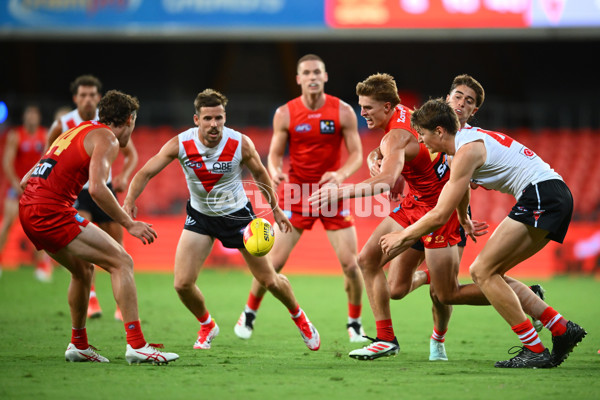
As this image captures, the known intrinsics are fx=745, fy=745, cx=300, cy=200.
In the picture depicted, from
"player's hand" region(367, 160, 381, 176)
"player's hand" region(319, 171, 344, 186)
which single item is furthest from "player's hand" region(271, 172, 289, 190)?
"player's hand" region(367, 160, 381, 176)

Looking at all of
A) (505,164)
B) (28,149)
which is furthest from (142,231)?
(28,149)

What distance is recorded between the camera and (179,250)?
7.43 m

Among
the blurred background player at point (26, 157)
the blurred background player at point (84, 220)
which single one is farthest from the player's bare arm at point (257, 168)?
the blurred background player at point (26, 157)

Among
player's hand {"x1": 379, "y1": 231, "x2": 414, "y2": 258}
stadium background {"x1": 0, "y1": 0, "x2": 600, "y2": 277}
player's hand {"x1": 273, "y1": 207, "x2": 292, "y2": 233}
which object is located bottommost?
player's hand {"x1": 379, "y1": 231, "x2": 414, "y2": 258}

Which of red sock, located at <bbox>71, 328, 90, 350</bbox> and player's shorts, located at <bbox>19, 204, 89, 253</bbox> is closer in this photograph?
player's shorts, located at <bbox>19, 204, 89, 253</bbox>

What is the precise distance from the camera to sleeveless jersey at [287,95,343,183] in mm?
9039

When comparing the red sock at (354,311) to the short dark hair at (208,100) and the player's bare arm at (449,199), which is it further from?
the short dark hair at (208,100)

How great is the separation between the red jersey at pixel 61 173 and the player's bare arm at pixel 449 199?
269 centimetres

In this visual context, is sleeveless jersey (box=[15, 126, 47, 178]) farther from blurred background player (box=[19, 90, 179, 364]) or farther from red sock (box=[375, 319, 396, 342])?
red sock (box=[375, 319, 396, 342])

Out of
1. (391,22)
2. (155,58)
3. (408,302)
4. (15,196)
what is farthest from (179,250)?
(155,58)

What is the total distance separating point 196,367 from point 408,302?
243 inches

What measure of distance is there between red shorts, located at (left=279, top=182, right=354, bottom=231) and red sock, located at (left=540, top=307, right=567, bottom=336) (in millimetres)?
2863

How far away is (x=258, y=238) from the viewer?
715 cm

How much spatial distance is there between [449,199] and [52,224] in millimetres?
3331
